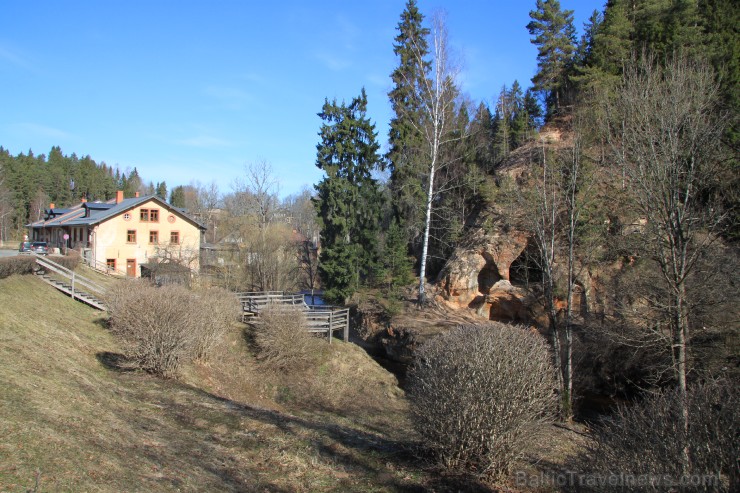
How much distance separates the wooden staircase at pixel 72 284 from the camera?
2119 cm

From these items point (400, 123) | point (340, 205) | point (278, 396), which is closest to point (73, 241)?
point (340, 205)

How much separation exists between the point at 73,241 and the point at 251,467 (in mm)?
42577

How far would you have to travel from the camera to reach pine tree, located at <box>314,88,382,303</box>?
3116 centimetres

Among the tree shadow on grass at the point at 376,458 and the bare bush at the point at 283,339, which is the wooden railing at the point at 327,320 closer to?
the bare bush at the point at 283,339

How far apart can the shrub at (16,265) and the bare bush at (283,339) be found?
10.2 metres

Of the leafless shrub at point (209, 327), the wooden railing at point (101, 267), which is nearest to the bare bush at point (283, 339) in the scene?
the leafless shrub at point (209, 327)

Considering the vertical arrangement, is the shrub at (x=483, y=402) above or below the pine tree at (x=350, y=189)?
below

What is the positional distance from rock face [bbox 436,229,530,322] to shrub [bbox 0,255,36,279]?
19.6m

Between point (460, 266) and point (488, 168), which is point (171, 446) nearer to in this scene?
point (460, 266)

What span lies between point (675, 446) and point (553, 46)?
35.6 metres

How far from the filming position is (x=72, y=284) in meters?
21.2

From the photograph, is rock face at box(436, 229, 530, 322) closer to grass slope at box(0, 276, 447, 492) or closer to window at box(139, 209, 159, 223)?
grass slope at box(0, 276, 447, 492)

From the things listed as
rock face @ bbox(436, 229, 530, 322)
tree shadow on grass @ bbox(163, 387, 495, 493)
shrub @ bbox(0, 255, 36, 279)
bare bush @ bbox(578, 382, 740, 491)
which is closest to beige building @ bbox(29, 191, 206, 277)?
shrub @ bbox(0, 255, 36, 279)

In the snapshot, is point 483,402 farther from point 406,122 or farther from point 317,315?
point 406,122
